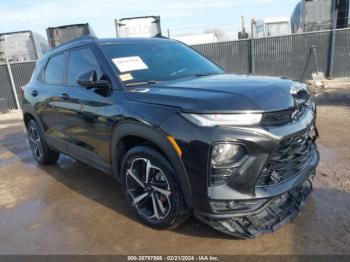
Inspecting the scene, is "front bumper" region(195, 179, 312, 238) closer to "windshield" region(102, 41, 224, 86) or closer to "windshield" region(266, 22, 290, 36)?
"windshield" region(102, 41, 224, 86)

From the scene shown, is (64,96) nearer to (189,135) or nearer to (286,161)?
(189,135)

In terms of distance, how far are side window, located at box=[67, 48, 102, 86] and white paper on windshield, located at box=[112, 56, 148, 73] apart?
23 centimetres

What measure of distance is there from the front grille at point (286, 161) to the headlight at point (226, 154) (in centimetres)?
25

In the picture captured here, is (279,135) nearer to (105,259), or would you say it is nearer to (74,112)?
(105,259)

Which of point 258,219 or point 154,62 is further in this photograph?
point 154,62

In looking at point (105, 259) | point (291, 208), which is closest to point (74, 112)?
point (105, 259)

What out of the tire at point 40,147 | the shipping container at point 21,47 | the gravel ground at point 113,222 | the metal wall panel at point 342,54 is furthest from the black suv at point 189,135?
the shipping container at point 21,47

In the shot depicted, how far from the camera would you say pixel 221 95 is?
2.49m

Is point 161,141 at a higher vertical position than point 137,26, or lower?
lower

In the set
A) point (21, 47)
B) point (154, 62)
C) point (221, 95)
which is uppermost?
point (21, 47)

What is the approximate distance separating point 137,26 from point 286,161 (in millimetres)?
12193

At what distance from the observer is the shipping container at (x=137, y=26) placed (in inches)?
526

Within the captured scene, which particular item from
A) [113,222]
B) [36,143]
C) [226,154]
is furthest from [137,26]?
[226,154]

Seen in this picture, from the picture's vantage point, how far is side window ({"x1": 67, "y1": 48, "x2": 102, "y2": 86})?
3502 mm
